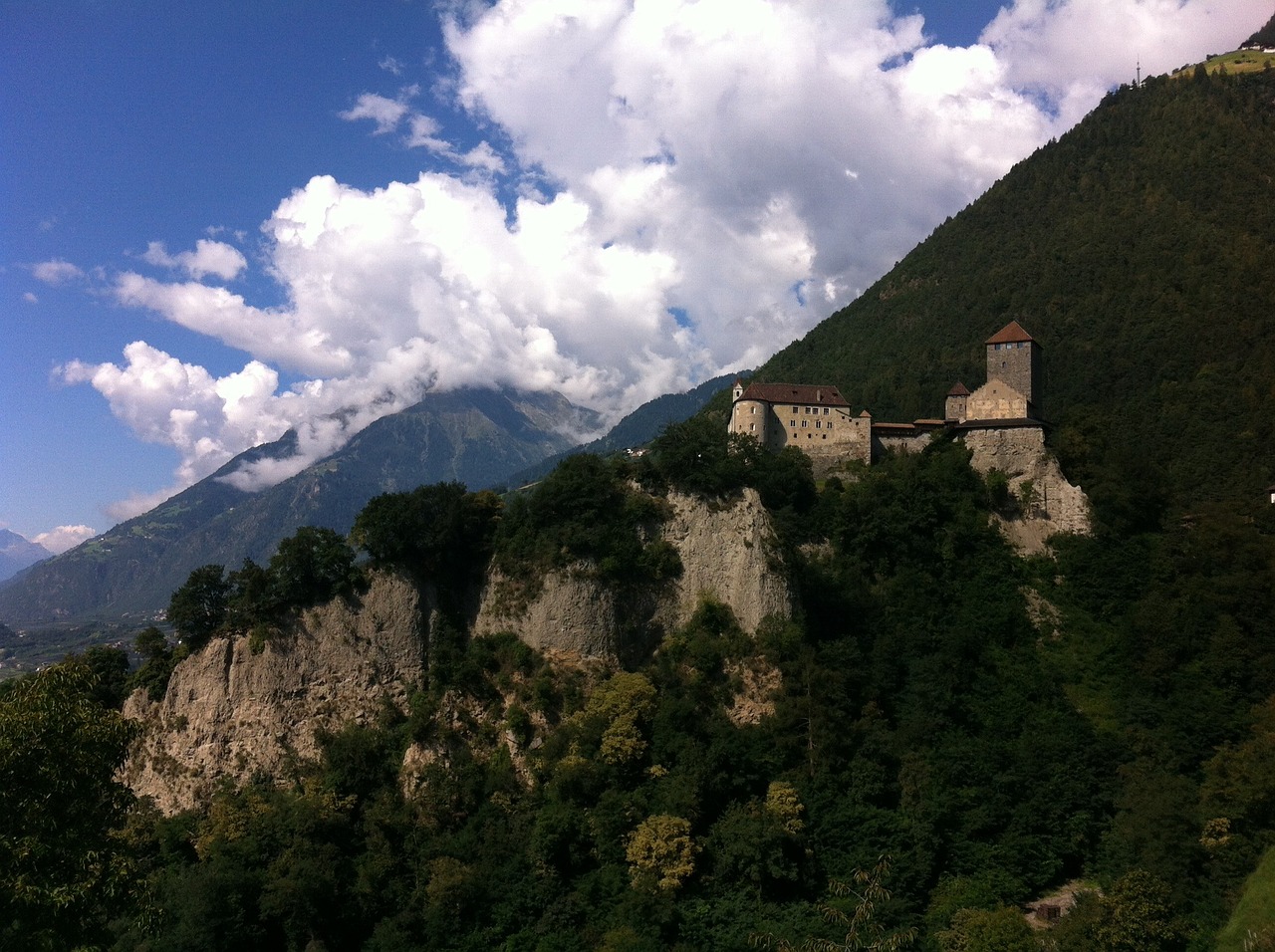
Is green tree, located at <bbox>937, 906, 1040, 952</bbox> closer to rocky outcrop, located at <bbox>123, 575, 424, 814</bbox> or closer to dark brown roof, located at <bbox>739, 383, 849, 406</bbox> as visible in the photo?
rocky outcrop, located at <bbox>123, 575, 424, 814</bbox>

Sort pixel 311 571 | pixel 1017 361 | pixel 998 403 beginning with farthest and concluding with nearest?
pixel 1017 361
pixel 998 403
pixel 311 571

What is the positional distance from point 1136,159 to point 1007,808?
93590mm

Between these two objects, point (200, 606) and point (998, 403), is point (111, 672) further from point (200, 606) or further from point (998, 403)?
point (998, 403)

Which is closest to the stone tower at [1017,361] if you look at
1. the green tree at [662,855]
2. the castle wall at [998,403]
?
the castle wall at [998,403]

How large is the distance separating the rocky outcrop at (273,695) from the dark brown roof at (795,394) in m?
29.7

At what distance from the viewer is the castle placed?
185 ft

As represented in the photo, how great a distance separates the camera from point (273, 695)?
42594 mm

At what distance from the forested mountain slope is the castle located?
12.8 ft

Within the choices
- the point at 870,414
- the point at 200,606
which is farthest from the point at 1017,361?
the point at 200,606

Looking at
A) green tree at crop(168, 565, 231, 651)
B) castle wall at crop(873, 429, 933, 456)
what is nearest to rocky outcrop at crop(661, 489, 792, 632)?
castle wall at crop(873, 429, 933, 456)

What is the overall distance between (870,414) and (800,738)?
91.8 feet

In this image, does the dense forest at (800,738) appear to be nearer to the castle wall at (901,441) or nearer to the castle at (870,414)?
the castle wall at (901,441)

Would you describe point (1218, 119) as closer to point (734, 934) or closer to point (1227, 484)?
point (1227, 484)

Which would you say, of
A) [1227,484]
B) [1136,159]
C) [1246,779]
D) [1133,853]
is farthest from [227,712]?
[1136,159]
